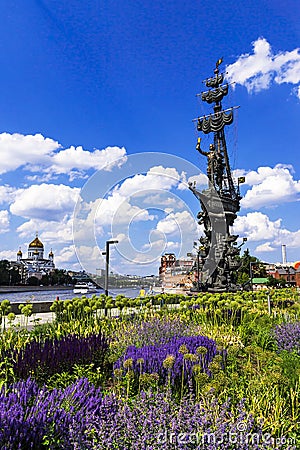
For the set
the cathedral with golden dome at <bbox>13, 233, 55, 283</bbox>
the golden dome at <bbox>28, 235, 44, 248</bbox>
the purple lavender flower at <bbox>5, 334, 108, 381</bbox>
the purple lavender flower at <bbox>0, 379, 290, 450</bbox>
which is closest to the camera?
the purple lavender flower at <bbox>0, 379, 290, 450</bbox>

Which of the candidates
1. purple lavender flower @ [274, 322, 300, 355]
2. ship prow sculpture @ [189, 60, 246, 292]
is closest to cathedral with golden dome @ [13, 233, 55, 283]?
ship prow sculpture @ [189, 60, 246, 292]

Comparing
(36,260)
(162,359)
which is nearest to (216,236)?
(162,359)

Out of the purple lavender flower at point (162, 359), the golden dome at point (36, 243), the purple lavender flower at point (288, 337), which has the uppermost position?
the golden dome at point (36, 243)

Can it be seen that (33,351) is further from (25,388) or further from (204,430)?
(204,430)

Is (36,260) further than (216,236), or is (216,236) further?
(36,260)

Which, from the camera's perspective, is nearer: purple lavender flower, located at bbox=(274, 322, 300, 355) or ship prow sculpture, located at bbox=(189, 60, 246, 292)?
purple lavender flower, located at bbox=(274, 322, 300, 355)

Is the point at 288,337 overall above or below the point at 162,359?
below

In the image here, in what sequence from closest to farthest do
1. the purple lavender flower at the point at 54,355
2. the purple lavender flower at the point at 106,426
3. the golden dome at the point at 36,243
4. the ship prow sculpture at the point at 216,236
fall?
1. the purple lavender flower at the point at 106,426
2. the purple lavender flower at the point at 54,355
3. the ship prow sculpture at the point at 216,236
4. the golden dome at the point at 36,243

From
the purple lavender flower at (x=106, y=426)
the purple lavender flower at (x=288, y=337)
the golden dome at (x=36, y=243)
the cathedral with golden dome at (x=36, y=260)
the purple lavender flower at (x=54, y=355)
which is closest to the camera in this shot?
the purple lavender flower at (x=106, y=426)

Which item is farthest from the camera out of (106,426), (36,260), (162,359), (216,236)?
(36,260)

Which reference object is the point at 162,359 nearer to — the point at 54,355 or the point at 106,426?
the point at 54,355

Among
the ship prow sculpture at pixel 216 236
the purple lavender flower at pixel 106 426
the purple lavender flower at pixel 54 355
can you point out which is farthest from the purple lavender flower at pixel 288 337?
the ship prow sculpture at pixel 216 236

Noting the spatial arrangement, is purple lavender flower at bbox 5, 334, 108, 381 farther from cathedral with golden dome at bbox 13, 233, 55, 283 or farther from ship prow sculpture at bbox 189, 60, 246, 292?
cathedral with golden dome at bbox 13, 233, 55, 283

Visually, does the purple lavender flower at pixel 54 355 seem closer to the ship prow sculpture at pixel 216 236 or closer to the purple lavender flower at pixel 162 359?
the purple lavender flower at pixel 162 359
